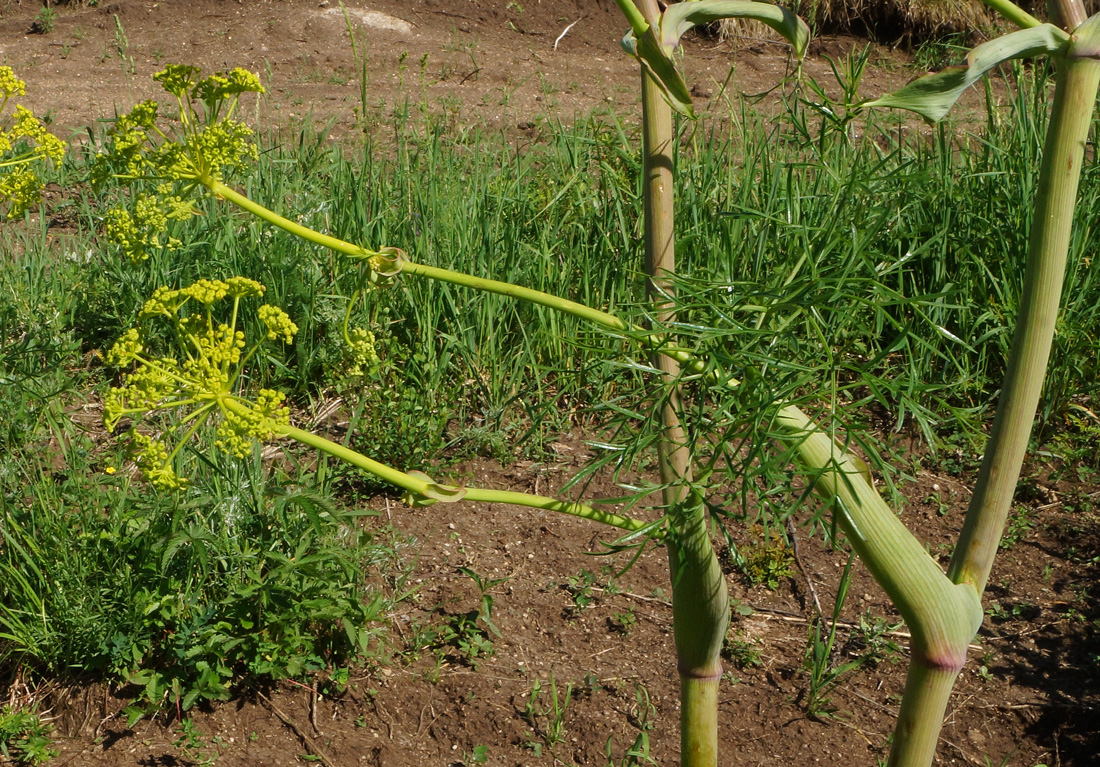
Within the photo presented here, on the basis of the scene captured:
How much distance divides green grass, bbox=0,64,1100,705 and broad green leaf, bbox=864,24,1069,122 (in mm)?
505

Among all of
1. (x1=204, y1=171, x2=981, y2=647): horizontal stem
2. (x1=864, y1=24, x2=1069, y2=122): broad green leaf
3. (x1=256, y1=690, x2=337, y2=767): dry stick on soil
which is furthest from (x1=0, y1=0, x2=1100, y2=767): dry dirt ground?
(x1=864, y1=24, x2=1069, y2=122): broad green leaf

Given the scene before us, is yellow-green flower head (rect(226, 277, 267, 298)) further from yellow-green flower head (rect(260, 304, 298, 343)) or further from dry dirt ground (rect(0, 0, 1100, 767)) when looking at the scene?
dry dirt ground (rect(0, 0, 1100, 767))

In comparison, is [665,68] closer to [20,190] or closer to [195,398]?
[195,398]

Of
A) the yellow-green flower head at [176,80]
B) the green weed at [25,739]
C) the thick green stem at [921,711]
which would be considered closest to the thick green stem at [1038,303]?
the thick green stem at [921,711]

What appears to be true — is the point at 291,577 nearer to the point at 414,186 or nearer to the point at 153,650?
the point at 153,650

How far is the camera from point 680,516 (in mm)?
1296

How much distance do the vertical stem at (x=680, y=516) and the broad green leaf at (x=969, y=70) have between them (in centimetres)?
27

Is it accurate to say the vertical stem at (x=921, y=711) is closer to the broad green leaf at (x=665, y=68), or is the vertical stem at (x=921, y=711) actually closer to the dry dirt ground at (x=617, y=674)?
the broad green leaf at (x=665, y=68)

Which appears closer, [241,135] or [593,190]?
[241,135]

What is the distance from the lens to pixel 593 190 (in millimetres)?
3646

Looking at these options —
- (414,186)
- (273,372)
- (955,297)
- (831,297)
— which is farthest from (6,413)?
(955,297)

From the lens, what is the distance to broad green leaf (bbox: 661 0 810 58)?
1057mm

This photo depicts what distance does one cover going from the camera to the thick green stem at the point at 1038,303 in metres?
1.03

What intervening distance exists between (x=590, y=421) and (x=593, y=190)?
993mm
